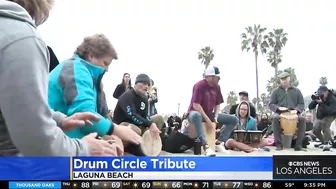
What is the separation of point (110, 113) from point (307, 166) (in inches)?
34.8

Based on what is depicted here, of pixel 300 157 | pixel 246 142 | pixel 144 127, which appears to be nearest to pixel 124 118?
pixel 144 127

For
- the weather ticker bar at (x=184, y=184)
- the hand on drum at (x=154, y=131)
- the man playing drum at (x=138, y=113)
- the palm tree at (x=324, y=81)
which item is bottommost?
the weather ticker bar at (x=184, y=184)

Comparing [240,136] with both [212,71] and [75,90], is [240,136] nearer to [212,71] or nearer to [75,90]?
[212,71]

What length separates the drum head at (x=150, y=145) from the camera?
170 centimetres

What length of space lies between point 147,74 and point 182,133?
13.5 inches

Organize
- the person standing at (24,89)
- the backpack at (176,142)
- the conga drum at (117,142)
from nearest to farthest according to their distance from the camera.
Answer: the person standing at (24,89), the conga drum at (117,142), the backpack at (176,142)

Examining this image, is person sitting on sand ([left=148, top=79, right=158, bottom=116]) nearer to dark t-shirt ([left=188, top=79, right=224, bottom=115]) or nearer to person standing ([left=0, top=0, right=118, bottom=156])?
dark t-shirt ([left=188, top=79, right=224, bottom=115])

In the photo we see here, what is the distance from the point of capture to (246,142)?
6.13 ft

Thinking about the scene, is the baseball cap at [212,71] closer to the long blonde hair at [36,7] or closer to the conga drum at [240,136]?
the conga drum at [240,136]

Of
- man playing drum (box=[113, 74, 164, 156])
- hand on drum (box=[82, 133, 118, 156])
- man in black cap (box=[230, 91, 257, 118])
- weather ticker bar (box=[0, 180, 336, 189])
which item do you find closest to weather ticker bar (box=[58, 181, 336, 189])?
weather ticker bar (box=[0, 180, 336, 189])

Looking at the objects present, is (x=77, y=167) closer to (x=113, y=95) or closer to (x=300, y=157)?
(x=113, y=95)

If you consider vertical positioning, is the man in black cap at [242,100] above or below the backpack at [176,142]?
above

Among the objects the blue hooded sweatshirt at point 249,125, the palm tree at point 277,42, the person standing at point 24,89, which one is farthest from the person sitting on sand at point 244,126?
the person standing at point 24,89

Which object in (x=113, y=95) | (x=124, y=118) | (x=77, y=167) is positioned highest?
(x=113, y=95)
